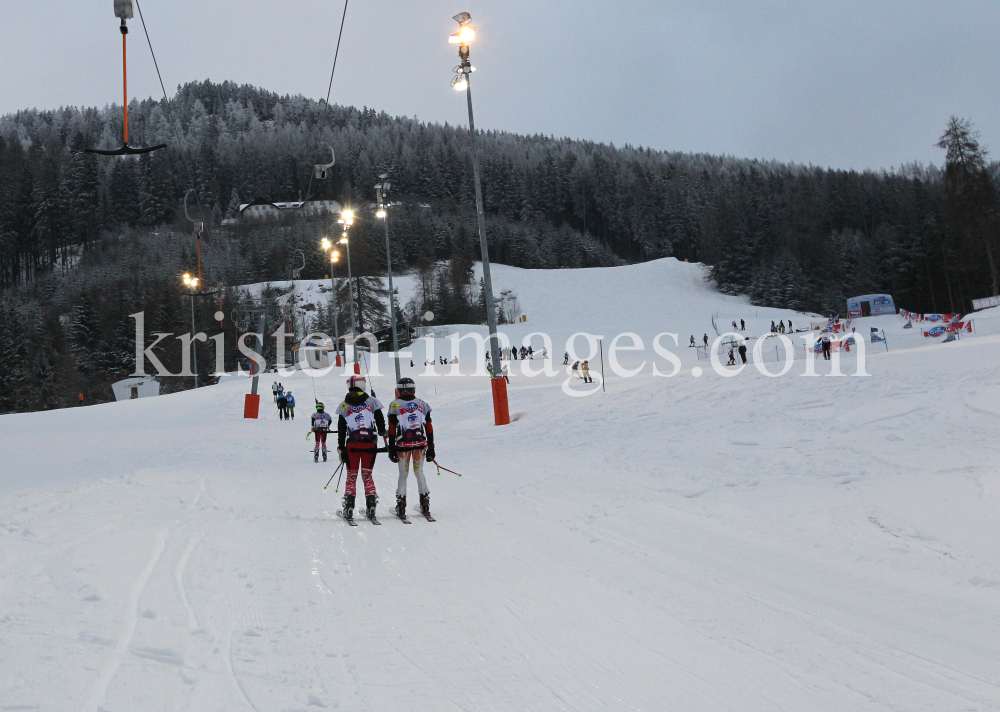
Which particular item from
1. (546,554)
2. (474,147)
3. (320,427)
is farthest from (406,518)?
(474,147)

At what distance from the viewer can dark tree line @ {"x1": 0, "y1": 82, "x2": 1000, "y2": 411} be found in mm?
63188

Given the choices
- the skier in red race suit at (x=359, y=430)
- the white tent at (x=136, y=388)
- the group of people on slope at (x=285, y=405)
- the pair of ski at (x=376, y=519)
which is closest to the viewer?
the pair of ski at (x=376, y=519)

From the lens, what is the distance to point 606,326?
60500 mm

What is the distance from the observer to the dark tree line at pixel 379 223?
6319 centimetres

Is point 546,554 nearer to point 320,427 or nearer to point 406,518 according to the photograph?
point 406,518

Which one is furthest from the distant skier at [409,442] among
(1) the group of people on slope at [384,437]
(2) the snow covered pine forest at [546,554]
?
(2) the snow covered pine forest at [546,554]

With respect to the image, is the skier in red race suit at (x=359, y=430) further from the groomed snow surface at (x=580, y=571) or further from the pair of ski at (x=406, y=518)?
the groomed snow surface at (x=580, y=571)

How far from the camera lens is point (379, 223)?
97625mm

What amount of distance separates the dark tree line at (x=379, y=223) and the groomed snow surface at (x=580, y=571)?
19.0 meters

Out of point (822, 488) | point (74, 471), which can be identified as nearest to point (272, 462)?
point (74, 471)

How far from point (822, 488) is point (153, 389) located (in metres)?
50.8

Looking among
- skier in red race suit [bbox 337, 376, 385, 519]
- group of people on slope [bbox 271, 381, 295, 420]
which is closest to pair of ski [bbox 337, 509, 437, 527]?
skier in red race suit [bbox 337, 376, 385, 519]

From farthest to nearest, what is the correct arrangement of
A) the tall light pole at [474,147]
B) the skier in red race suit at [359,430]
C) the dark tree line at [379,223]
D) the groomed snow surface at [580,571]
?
the dark tree line at [379,223], the tall light pole at [474,147], the skier in red race suit at [359,430], the groomed snow surface at [580,571]

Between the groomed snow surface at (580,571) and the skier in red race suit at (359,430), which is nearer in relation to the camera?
the groomed snow surface at (580,571)
